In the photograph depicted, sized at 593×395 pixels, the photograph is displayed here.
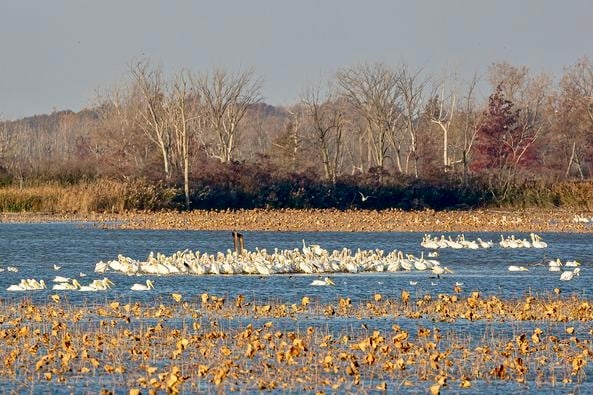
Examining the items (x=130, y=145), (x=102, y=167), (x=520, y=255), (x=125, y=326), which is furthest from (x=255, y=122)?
(x=125, y=326)

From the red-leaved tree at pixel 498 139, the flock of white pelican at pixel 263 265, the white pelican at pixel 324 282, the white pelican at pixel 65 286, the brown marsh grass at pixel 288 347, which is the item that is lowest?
the brown marsh grass at pixel 288 347

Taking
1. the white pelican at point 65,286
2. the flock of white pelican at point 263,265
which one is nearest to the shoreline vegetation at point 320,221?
the flock of white pelican at point 263,265

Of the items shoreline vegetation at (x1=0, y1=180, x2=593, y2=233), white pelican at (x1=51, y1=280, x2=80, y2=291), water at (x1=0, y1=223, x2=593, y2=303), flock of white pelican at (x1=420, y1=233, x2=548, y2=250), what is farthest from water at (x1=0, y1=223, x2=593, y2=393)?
shoreline vegetation at (x1=0, y1=180, x2=593, y2=233)

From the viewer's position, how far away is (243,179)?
66.0 meters

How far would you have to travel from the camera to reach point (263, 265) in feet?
98.3

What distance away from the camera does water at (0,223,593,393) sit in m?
20.9

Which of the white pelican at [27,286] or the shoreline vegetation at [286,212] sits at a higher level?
the shoreline vegetation at [286,212]

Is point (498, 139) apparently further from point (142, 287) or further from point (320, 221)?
point (142, 287)

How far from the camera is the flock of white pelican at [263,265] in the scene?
2981 cm

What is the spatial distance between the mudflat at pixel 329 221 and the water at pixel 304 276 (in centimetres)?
100

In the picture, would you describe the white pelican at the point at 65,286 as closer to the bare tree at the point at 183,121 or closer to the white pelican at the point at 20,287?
the white pelican at the point at 20,287

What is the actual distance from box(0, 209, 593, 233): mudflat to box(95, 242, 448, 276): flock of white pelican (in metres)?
19.0

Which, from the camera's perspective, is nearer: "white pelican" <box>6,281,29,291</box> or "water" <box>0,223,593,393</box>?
"water" <box>0,223,593,393</box>

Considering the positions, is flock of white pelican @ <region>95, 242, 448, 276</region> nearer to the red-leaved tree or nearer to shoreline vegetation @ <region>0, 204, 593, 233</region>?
shoreline vegetation @ <region>0, 204, 593, 233</region>
